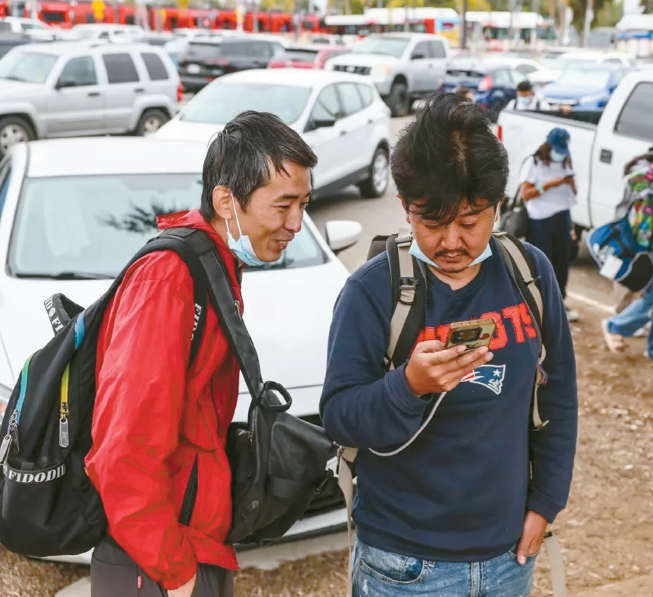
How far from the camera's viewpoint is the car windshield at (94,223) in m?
4.40

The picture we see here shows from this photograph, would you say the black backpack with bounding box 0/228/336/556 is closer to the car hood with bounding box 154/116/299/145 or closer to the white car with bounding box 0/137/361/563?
the white car with bounding box 0/137/361/563

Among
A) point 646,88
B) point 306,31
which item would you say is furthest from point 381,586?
point 306,31

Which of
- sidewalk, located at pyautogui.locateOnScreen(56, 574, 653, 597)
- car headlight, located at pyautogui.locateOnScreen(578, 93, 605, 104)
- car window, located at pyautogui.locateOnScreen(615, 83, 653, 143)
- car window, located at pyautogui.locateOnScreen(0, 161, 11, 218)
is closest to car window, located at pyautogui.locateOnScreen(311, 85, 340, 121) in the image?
car window, located at pyautogui.locateOnScreen(615, 83, 653, 143)

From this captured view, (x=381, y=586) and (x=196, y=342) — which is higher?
(x=196, y=342)

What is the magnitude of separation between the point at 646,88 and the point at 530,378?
6.97 meters

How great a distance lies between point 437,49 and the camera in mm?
24281

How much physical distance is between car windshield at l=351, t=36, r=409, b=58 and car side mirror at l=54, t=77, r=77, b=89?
10.1 m

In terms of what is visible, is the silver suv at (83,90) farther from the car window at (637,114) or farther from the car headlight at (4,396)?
the car headlight at (4,396)

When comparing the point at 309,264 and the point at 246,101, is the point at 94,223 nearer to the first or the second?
the point at 309,264

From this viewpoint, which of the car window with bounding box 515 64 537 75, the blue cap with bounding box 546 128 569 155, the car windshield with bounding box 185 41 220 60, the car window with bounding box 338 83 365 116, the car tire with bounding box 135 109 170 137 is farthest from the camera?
the car window with bounding box 515 64 537 75

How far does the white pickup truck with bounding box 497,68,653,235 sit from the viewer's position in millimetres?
7879

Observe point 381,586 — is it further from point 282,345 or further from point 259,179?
point 282,345

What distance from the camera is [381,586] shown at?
2031mm

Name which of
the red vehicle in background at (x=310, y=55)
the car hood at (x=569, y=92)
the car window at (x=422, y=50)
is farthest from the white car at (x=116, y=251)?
the car window at (x=422, y=50)
